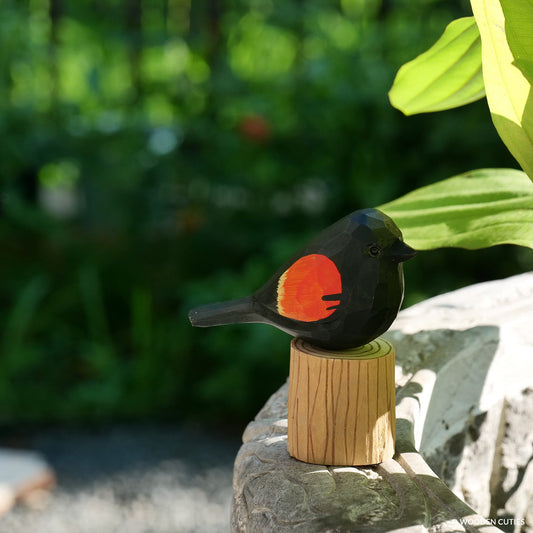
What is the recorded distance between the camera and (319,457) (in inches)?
25.9

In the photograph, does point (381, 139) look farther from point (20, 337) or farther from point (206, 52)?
point (20, 337)

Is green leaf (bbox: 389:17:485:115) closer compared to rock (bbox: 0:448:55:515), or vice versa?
green leaf (bbox: 389:17:485:115)

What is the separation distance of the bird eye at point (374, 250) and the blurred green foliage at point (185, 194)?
147 cm

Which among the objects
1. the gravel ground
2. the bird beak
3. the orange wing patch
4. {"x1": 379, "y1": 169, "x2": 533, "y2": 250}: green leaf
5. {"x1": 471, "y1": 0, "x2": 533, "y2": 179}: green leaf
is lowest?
the gravel ground

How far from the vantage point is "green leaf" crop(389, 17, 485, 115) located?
0.79 meters

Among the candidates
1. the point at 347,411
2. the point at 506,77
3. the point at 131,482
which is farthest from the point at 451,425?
the point at 131,482

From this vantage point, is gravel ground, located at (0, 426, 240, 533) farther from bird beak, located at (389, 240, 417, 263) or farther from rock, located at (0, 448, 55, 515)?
bird beak, located at (389, 240, 417, 263)

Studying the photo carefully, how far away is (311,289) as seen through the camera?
0.68 metres

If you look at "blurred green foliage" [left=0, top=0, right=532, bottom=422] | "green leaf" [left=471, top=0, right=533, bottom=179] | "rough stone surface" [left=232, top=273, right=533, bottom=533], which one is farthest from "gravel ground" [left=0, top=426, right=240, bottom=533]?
"green leaf" [left=471, top=0, right=533, bottom=179]

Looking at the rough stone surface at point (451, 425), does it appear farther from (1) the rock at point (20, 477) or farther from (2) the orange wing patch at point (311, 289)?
(1) the rock at point (20, 477)

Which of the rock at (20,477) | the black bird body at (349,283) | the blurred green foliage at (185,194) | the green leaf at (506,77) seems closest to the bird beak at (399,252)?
the black bird body at (349,283)

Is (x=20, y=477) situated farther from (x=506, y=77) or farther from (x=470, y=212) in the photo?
(x=506, y=77)

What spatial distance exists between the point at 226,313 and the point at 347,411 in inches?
6.7

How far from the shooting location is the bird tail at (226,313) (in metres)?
0.74
